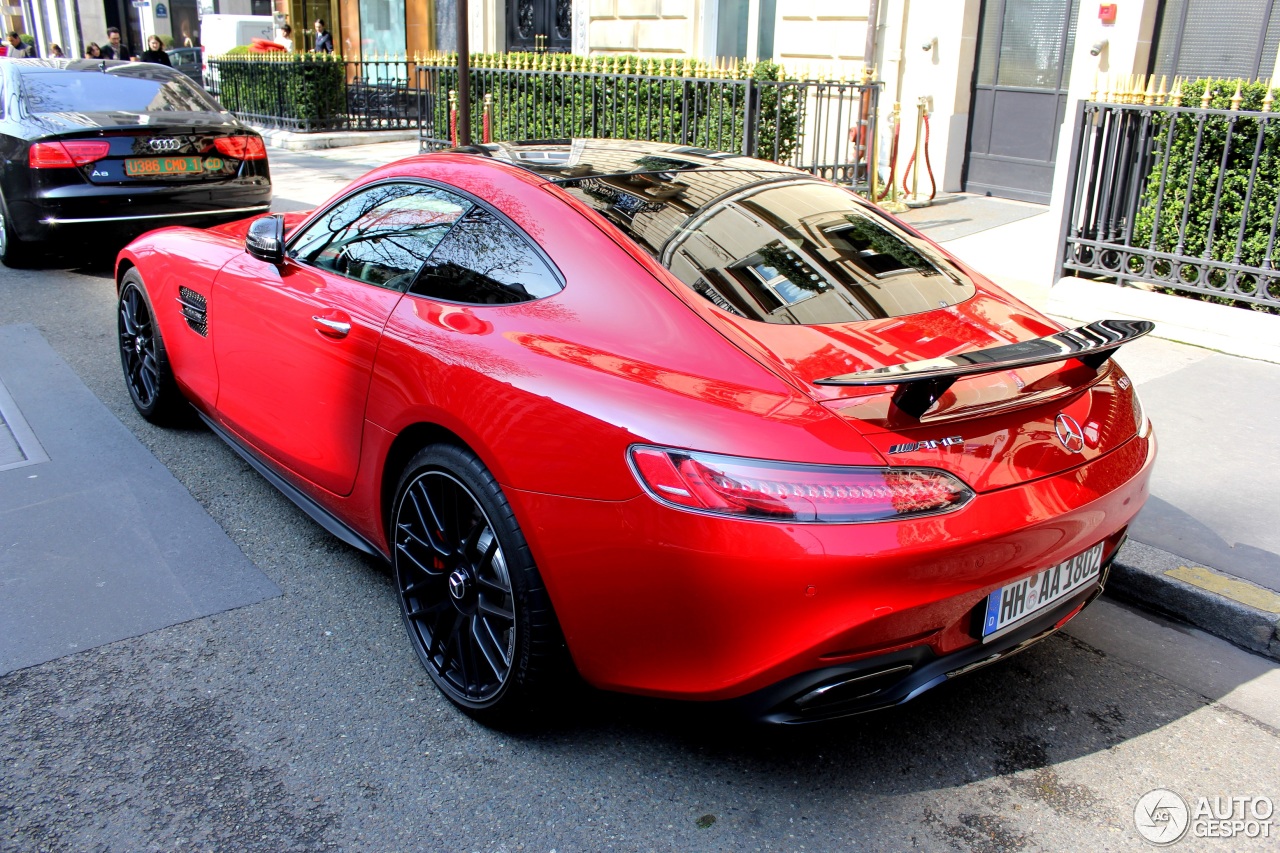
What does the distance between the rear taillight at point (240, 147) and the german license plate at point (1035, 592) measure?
8.02 metres

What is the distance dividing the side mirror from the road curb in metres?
3.30

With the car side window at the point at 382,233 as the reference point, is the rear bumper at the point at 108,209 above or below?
below

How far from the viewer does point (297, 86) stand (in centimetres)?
1795

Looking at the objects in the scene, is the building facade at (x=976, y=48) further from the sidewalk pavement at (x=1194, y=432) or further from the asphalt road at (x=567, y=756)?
the asphalt road at (x=567, y=756)

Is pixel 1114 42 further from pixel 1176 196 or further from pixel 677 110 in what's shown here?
pixel 677 110

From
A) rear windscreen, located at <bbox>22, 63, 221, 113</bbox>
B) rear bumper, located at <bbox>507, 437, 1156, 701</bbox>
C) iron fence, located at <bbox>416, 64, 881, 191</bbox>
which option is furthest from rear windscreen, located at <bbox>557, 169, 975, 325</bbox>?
iron fence, located at <bbox>416, 64, 881, 191</bbox>

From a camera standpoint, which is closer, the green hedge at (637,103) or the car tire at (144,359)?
the car tire at (144,359)

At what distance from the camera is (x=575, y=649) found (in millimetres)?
2680

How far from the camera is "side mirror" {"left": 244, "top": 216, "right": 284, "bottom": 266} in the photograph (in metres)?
3.95

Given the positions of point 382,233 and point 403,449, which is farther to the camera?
point 382,233

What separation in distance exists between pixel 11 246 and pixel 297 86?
32.7ft

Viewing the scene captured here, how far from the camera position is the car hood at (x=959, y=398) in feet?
8.03

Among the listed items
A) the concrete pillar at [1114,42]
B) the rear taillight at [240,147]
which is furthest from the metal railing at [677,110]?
the rear taillight at [240,147]

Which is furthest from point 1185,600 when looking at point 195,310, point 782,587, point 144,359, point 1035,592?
point 144,359
